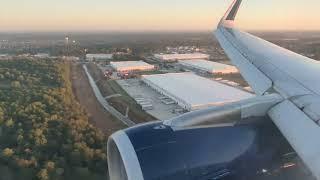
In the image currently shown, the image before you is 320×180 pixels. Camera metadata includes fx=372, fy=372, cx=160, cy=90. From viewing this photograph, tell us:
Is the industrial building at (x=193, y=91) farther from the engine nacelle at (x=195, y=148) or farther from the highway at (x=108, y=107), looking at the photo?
the engine nacelle at (x=195, y=148)

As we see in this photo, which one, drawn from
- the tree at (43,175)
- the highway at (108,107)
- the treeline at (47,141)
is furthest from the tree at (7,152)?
the highway at (108,107)

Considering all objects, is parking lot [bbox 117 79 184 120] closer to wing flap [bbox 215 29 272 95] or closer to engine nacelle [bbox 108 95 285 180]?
wing flap [bbox 215 29 272 95]

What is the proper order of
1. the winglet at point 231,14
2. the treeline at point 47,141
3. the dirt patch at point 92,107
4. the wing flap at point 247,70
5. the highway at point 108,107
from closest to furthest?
the wing flap at point 247,70, the winglet at point 231,14, the treeline at point 47,141, the dirt patch at point 92,107, the highway at point 108,107

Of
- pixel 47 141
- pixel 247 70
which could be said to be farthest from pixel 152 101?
pixel 247 70

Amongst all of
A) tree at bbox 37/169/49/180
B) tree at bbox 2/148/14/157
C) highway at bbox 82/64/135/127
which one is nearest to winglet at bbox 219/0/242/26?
tree at bbox 37/169/49/180

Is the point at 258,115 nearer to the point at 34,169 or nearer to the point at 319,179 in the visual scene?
the point at 319,179

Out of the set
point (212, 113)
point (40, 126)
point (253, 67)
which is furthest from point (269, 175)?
point (40, 126)
